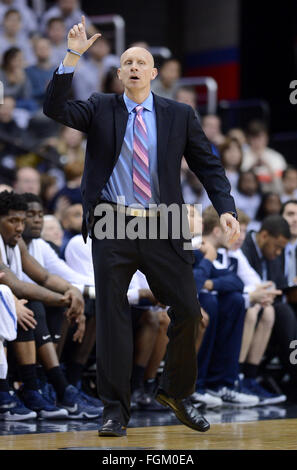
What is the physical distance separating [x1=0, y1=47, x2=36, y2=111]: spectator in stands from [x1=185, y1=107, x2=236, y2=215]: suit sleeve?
5549 millimetres

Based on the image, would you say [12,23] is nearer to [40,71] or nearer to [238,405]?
[40,71]

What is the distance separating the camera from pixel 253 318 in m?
6.89

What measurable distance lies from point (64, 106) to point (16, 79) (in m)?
5.84

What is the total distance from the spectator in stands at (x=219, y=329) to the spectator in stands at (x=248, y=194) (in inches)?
115

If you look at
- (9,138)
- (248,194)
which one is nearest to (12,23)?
(9,138)

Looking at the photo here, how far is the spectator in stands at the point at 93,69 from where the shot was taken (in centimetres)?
1092

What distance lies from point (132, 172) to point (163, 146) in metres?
0.20

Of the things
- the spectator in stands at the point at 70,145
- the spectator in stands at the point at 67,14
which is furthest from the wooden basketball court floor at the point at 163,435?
the spectator in stands at the point at 67,14

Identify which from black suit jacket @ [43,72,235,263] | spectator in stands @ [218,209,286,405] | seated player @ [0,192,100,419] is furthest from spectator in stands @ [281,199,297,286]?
black suit jacket @ [43,72,235,263]

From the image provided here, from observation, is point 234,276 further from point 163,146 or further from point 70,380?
point 163,146

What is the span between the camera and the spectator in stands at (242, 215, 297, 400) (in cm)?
708

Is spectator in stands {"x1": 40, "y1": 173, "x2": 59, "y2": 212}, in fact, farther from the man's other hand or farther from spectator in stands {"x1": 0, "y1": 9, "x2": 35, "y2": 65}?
the man's other hand

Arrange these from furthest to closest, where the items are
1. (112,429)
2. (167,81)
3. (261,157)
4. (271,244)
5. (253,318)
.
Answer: (167,81) < (261,157) < (271,244) < (253,318) < (112,429)

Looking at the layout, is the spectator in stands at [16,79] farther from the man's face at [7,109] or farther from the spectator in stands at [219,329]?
the spectator in stands at [219,329]
